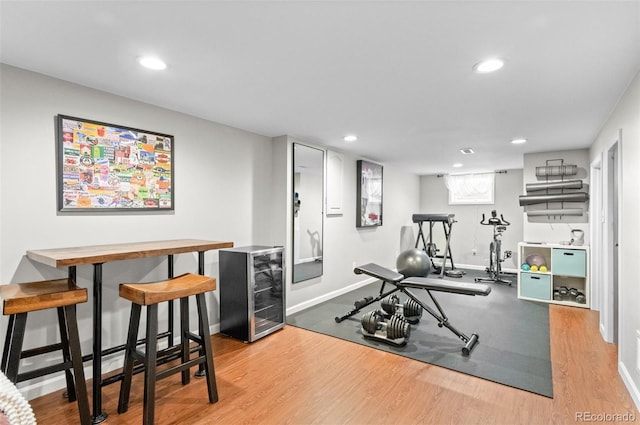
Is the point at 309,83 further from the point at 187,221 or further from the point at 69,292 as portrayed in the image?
the point at 69,292

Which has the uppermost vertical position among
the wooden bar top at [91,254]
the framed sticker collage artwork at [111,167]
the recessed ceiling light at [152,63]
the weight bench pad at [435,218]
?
the recessed ceiling light at [152,63]

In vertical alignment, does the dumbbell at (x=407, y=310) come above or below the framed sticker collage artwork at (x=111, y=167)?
below

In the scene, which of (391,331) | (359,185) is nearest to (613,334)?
(391,331)

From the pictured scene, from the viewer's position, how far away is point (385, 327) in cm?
324

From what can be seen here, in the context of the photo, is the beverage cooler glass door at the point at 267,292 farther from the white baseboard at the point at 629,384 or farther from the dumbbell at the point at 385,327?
the white baseboard at the point at 629,384

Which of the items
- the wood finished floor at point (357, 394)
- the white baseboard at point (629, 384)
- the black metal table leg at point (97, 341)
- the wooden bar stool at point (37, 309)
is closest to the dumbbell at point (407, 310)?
the wood finished floor at point (357, 394)

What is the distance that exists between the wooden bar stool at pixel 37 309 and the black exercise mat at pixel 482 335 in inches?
83.0

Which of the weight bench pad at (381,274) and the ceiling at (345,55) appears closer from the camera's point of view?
the ceiling at (345,55)

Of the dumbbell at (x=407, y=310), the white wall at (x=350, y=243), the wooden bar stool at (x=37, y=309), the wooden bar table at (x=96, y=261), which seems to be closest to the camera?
the wooden bar stool at (x=37, y=309)

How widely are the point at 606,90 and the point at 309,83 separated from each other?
2.19 metres

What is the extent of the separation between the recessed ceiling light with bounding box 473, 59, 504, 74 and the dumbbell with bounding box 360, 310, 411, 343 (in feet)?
7.28

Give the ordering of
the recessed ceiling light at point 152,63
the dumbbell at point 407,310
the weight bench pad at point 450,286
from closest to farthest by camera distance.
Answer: the recessed ceiling light at point 152,63
the weight bench pad at point 450,286
the dumbbell at point 407,310

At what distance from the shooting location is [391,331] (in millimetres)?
3088

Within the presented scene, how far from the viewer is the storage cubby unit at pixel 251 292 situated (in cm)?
312
